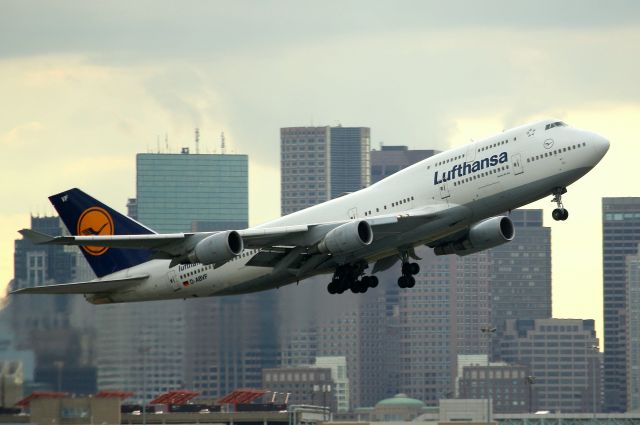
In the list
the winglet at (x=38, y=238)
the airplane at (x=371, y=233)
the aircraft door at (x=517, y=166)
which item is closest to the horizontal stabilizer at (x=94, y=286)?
the airplane at (x=371, y=233)

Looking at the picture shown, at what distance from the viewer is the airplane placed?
60.9 metres

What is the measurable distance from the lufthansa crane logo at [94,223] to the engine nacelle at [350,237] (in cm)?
1311

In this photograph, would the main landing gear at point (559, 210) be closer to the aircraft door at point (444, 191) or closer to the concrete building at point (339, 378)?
the aircraft door at point (444, 191)

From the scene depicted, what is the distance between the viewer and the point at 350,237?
61.6 meters

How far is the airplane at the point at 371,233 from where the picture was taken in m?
60.9

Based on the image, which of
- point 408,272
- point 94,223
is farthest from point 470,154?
point 94,223

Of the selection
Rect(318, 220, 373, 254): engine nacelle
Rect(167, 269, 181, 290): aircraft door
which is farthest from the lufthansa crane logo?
Rect(318, 220, 373, 254): engine nacelle

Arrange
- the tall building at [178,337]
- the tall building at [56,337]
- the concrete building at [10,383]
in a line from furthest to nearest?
the tall building at [178,337]
the tall building at [56,337]
the concrete building at [10,383]

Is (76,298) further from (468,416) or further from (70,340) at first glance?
(468,416)

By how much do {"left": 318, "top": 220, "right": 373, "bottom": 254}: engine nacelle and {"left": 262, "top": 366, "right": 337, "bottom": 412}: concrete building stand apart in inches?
2620

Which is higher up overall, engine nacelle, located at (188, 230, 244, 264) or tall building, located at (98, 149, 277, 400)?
engine nacelle, located at (188, 230, 244, 264)

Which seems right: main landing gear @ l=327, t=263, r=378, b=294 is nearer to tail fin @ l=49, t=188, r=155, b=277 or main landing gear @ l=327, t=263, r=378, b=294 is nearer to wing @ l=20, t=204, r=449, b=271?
wing @ l=20, t=204, r=449, b=271

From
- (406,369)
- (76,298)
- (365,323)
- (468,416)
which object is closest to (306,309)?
(76,298)

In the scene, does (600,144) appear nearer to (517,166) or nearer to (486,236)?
(517,166)
